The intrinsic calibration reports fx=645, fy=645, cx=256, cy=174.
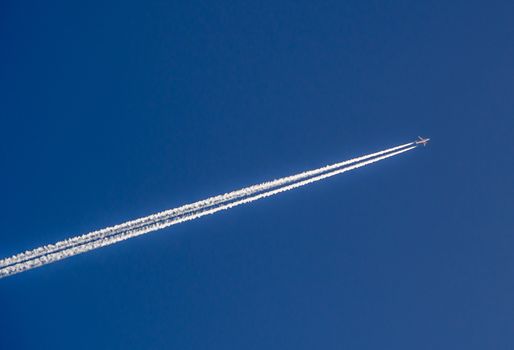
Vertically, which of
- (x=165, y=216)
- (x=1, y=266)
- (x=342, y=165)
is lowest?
(x=1, y=266)

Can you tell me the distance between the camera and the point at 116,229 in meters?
41.8

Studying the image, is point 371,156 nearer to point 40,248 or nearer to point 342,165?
point 342,165

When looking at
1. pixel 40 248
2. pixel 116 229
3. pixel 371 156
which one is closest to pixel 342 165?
pixel 371 156

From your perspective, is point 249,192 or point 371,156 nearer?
point 249,192

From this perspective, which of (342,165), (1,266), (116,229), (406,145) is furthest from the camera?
(406,145)

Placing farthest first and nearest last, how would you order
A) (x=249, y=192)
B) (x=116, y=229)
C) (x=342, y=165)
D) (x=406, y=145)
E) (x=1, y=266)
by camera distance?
(x=406, y=145)
(x=342, y=165)
(x=249, y=192)
(x=116, y=229)
(x=1, y=266)

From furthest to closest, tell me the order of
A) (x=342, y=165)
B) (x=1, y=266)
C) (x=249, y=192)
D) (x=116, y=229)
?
(x=342, y=165), (x=249, y=192), (x=116, y=229), (x=1, y=266)

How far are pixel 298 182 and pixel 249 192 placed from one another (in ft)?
14.4

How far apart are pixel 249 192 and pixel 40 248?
14.2 metres

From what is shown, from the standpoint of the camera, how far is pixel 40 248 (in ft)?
128

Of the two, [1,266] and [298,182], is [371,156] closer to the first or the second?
[298,182]

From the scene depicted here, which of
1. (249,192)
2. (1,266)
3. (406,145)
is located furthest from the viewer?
(406,145)

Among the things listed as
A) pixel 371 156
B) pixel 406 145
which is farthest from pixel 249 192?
pixel 406 145

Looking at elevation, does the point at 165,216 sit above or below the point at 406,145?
below
